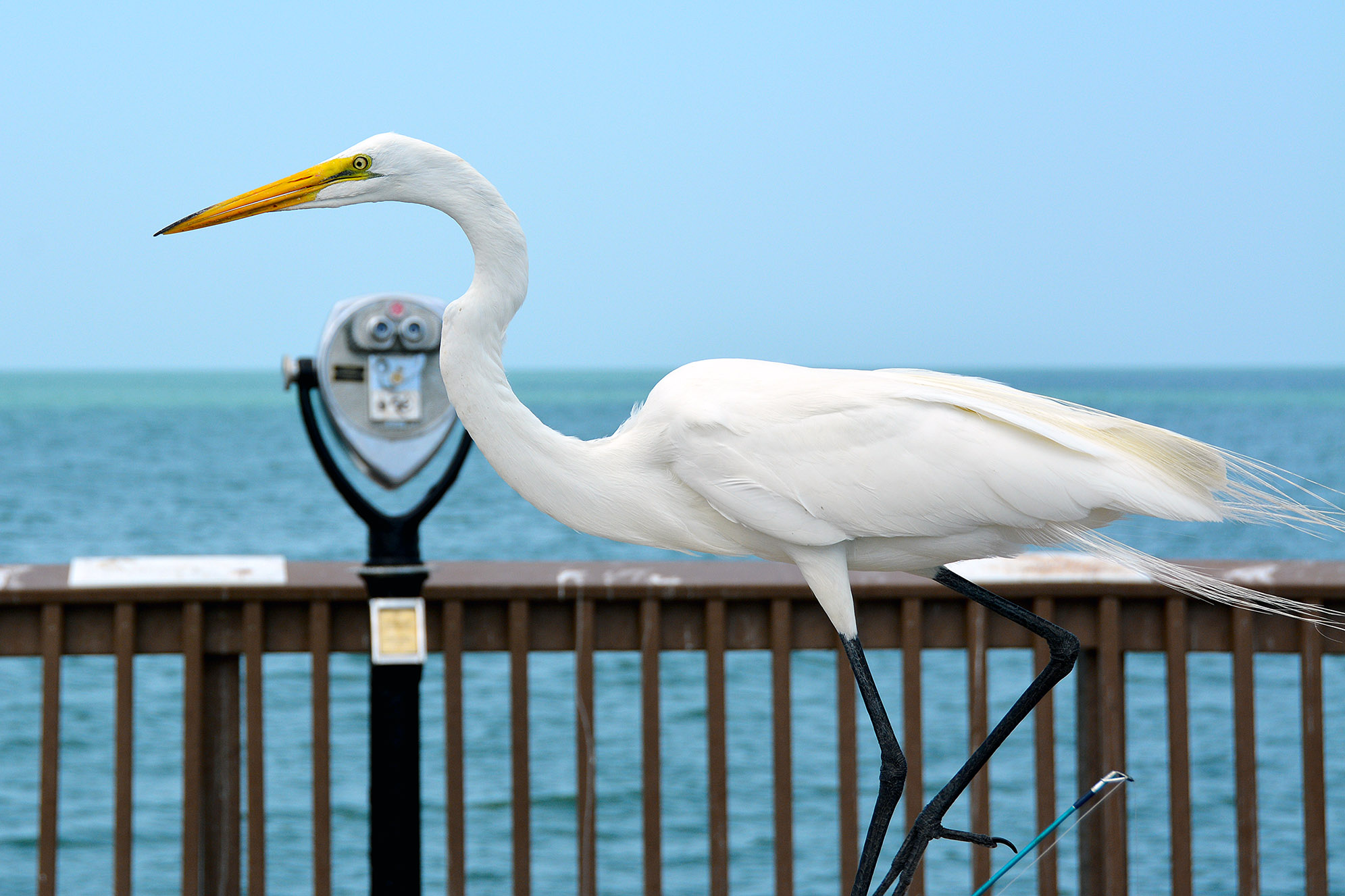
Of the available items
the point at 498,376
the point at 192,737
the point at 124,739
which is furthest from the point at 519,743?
the point at 498,376

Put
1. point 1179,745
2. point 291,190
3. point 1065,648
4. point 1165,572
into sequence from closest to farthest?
point 291,190 → point 1065,648 → point 1165,572 → point 1179,745

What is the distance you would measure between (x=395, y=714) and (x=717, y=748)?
669mm

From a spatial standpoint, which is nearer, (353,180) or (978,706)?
(353,180)

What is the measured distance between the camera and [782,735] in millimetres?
2494

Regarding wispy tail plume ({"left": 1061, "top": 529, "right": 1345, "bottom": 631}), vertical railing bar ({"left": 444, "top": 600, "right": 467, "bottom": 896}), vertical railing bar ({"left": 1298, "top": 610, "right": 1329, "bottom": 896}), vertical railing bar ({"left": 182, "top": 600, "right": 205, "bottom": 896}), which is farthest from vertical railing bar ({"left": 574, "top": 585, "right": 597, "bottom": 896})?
vertical railing bar ({"left": 1298, "top": 610, "right": 1329, "bottom": 896})

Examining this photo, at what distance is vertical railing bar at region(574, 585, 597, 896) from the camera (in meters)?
2.49

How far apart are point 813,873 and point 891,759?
4.54 m

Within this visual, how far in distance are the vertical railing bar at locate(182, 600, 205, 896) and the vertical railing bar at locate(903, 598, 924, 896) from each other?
1351 mm

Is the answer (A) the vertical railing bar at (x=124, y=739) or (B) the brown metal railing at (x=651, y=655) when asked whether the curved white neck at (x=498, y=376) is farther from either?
(A) the vertical railing bar at (x=124, y=739)

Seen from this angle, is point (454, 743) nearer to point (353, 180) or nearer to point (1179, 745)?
point (353, 180)

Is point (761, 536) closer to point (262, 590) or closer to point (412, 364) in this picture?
point (412, 364)

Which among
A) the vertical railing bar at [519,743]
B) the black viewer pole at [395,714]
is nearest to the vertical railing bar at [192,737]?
the black viewer pole at [395,714]

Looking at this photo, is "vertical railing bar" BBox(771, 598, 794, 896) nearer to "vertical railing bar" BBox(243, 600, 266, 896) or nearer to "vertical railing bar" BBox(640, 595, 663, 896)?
"vertical railing bar" BBox(640, 595, 663, 896)

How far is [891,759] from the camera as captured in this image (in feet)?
5.23
